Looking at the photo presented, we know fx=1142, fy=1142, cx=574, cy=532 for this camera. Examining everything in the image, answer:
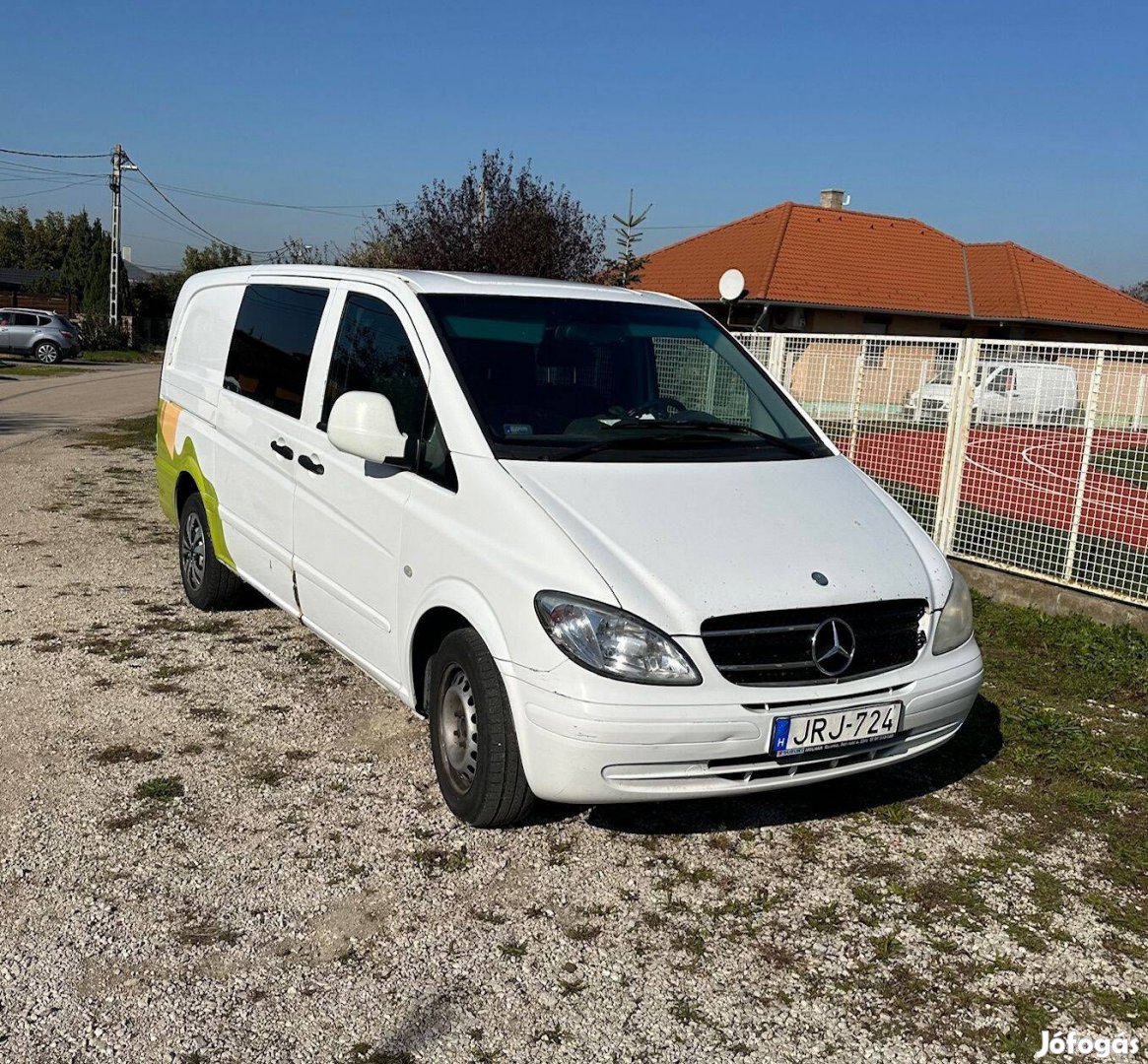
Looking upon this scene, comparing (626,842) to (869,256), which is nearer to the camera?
(626,842)

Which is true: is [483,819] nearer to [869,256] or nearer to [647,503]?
[647,503]

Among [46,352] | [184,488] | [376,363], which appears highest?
[376,363]

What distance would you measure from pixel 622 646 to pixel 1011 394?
5524 mm

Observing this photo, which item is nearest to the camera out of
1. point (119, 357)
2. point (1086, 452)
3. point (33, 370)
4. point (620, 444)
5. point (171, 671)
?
point (620, 444)

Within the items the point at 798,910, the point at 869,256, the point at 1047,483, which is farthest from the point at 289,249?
the point at 798,910

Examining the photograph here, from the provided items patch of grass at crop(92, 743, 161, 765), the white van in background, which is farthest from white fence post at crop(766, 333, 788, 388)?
patch of grass at crop(92, 743, 161, 765)

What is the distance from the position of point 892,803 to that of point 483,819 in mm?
1663

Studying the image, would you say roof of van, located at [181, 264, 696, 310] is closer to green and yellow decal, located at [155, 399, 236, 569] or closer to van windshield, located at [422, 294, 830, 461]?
van windshield, located at [422, 294, 830, 461]

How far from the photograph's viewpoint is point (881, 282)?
32.2 meters

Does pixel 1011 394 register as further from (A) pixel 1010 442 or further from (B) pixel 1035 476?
(B) pixel 1035 476

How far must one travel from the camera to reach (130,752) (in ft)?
15.2

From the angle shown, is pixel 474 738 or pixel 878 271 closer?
pixel 474 738

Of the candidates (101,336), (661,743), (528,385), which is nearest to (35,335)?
(101,336)

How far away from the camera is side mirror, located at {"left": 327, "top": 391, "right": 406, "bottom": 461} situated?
422 cm
